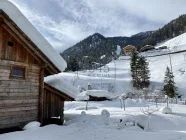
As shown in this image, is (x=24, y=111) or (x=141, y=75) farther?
(x=141, y=75)

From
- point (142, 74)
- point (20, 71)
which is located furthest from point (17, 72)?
point (142, 74)

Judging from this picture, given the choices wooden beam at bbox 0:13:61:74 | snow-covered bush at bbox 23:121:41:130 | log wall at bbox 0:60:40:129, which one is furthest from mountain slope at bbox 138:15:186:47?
snow-covered bush at bbox 23:121:41:130

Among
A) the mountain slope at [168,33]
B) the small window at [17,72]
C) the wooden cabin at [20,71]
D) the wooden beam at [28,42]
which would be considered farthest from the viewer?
the mountain slope at [168,33]

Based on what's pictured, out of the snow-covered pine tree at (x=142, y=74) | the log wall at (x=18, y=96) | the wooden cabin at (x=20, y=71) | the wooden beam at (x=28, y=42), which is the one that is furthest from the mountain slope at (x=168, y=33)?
the log wall at (x=18, y=96)

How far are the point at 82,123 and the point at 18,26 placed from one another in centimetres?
607

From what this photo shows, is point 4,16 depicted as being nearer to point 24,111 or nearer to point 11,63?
point 11,63

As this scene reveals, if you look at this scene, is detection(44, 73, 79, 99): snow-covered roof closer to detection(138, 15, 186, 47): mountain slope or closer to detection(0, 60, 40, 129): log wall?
detection(0, 60, 40, 129): log wall

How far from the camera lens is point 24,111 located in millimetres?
10758

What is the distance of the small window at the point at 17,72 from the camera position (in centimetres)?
1044

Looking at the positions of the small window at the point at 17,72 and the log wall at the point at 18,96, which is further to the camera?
the small window at the point at 17,72

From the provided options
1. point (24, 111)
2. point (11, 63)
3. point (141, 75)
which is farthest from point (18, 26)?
point (141, 75)

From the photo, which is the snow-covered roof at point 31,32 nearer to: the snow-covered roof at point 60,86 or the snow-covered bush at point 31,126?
the snow-covered roof at point 60,86

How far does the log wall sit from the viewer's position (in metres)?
9.85

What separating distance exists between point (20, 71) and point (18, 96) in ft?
4.14
